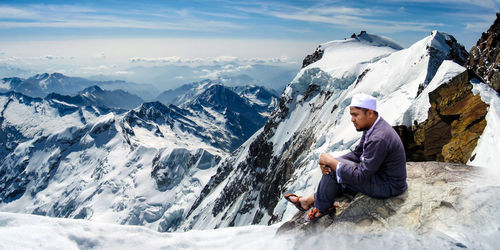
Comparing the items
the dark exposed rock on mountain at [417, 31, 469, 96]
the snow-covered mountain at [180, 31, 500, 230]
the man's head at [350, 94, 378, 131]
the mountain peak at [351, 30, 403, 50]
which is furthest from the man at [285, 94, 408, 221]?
the mountain peak at [351, 30, 403, 50]

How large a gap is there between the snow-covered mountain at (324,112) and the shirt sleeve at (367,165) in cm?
371

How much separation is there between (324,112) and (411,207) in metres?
40.9

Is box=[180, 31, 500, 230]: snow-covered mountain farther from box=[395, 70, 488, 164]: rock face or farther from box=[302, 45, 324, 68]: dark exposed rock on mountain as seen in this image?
box=[302, 45, 324, 68]: dark exposed rock on mountain

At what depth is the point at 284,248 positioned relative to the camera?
6.74 meters

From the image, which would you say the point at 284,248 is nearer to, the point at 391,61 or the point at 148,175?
the point at 391,61

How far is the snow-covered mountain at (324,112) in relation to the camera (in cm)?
2098

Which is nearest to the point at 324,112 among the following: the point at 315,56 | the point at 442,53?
the point at 442,53

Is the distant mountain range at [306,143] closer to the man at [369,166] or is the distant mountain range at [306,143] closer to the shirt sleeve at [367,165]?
the man at [369,166]

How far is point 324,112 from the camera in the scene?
46.1 metres

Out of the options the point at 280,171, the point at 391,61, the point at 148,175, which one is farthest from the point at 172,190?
the point at 391,61

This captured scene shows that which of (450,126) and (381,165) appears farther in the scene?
(450,126)

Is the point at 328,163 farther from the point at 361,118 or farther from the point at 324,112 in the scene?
the point at 324,112

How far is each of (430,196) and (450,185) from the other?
1.76ft

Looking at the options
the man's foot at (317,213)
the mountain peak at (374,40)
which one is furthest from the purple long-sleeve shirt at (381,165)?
the mountain peak at (374,40)
